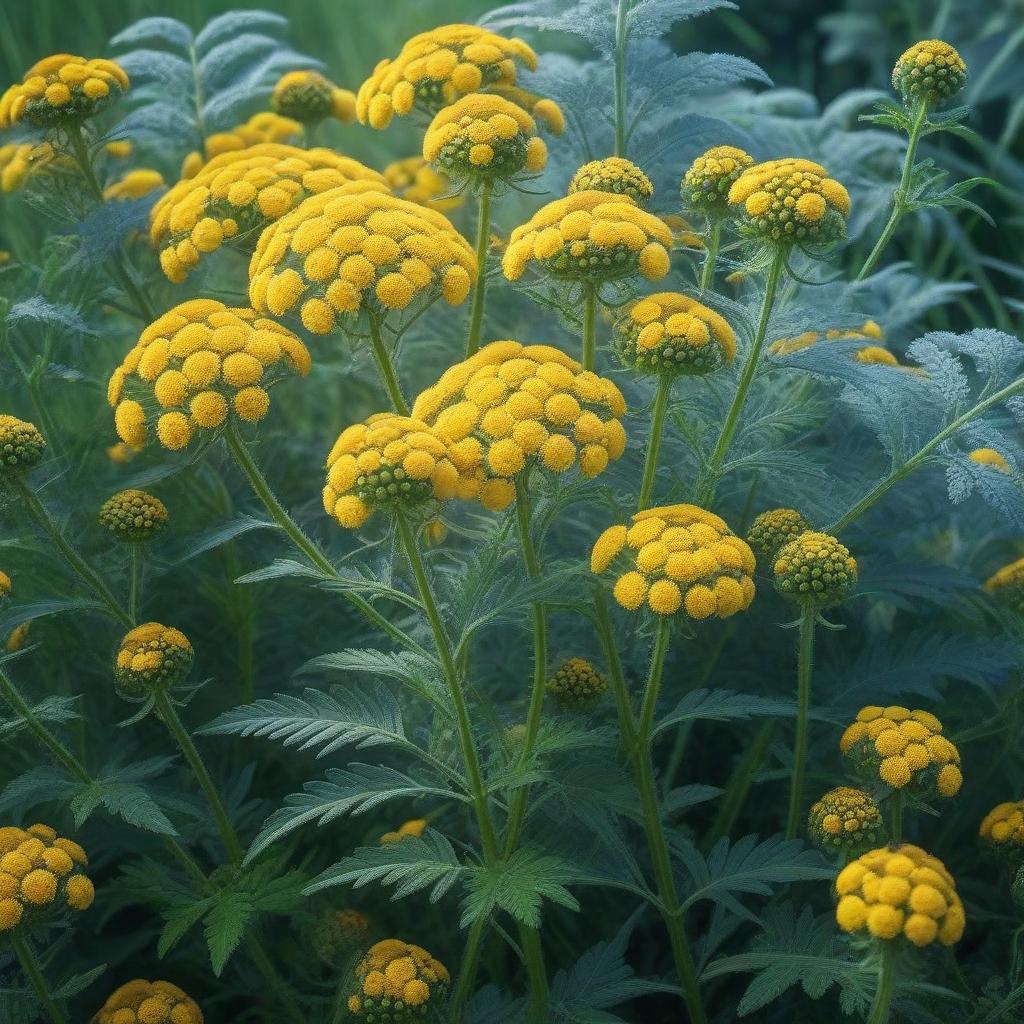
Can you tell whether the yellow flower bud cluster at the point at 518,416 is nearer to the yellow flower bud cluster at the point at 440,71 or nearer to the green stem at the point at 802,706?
the green stem at the point at 802,706

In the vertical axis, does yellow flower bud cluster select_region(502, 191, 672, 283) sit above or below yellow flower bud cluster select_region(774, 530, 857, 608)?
above

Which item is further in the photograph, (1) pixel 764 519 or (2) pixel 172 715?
(1) pixel 764 519

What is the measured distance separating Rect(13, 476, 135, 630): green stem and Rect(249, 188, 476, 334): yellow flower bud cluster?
0.63 meters

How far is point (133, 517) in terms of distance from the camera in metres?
2.82

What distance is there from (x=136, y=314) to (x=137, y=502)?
79 cm

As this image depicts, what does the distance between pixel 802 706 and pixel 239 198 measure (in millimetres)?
1588

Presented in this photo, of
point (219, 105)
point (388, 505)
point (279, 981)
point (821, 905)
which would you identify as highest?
point (219, 105)

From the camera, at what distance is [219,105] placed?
3.74m

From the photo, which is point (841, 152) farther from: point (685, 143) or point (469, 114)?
point (469, 114)

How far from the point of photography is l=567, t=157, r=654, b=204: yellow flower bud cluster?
2.70 m

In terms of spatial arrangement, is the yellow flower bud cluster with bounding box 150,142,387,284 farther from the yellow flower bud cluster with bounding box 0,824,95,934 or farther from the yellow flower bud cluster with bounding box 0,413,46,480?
the yellow flower bud cluster with bounding box 0,824,95,934

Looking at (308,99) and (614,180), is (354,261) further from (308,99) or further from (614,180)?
(308,99)

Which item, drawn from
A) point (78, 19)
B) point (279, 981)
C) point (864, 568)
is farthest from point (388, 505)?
point (78, 19)

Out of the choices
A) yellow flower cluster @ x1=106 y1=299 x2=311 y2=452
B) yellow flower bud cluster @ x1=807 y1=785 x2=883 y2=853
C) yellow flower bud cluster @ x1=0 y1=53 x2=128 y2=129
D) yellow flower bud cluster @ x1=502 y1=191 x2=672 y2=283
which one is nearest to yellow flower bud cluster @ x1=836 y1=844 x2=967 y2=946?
yellow flower bud cluster @ x1=807 y1=785 x2=883 y2=853
